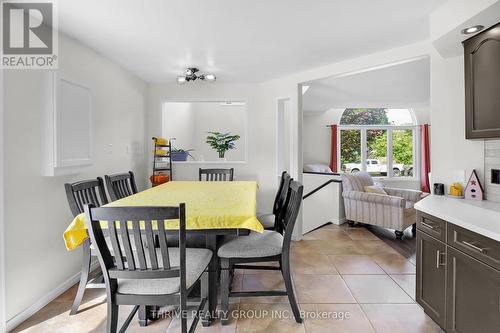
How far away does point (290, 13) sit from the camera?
7.43ft

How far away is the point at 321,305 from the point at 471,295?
42.7 inches

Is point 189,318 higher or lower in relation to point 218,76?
lower

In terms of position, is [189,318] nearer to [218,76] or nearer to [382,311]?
[382,311]

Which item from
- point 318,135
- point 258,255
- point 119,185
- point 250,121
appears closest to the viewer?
point 258,255

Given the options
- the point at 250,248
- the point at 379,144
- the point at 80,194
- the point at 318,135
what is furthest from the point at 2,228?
the point at 379,144

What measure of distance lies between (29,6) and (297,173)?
10.8 feet

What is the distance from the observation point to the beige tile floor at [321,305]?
208 centimetres

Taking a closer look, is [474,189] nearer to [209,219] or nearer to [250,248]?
[250,248]

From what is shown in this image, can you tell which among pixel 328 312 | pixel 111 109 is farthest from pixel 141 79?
pixel 328 312

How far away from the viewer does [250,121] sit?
4512mm

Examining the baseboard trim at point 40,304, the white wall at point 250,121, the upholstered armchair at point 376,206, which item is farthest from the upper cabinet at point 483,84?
the baseboard trim at point 40,304

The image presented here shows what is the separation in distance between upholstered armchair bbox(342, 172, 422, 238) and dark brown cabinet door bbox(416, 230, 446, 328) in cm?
220

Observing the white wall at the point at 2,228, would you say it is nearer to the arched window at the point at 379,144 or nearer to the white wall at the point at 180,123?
the white wall at the point at 180,123

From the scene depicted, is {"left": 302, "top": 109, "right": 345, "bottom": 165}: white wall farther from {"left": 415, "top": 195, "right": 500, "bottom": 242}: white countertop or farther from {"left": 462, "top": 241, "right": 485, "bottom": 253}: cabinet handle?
{"left": 462, "top": 241, "right": 485, "bottom": 253}: cabinet handle
